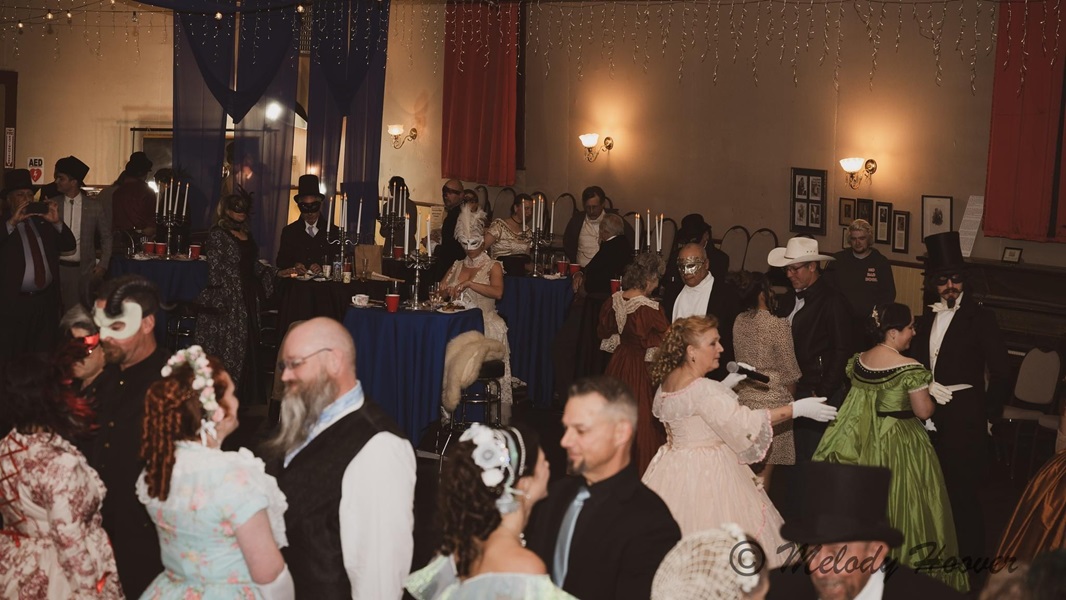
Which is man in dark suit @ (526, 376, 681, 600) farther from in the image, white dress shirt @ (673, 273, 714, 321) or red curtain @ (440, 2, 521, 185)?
red curtain @ (440, 2, 521, 185)

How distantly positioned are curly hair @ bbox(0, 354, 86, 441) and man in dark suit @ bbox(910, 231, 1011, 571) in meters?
3.80

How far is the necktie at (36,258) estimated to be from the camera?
28.6 ft

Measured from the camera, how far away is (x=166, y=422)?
350 centimetres

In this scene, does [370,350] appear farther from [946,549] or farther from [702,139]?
[702,139]

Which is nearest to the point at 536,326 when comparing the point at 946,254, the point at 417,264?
the point at 417,264

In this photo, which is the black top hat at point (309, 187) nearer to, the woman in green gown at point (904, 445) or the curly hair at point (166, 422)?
the woman in green gown at point (904, 445)

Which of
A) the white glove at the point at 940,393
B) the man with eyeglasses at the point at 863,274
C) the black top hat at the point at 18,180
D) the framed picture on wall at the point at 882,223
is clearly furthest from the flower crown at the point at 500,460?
the framed picture on wall at the point at 882,223

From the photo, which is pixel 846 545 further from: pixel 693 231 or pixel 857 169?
pixel 857 169

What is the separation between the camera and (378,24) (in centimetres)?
1243

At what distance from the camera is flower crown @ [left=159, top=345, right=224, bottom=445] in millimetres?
3539

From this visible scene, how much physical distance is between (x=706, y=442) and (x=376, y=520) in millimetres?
2041

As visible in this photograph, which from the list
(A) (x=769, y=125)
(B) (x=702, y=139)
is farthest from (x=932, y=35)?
(B) (x=702, y=139)

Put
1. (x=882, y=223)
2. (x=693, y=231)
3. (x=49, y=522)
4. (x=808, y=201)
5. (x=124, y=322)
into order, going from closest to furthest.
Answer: (x=49, y=522) → (x=124, y=322) → (x=693, y=231) → (x=882, y=223) → (x=808, y=201)

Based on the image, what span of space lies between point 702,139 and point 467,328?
6.23m
